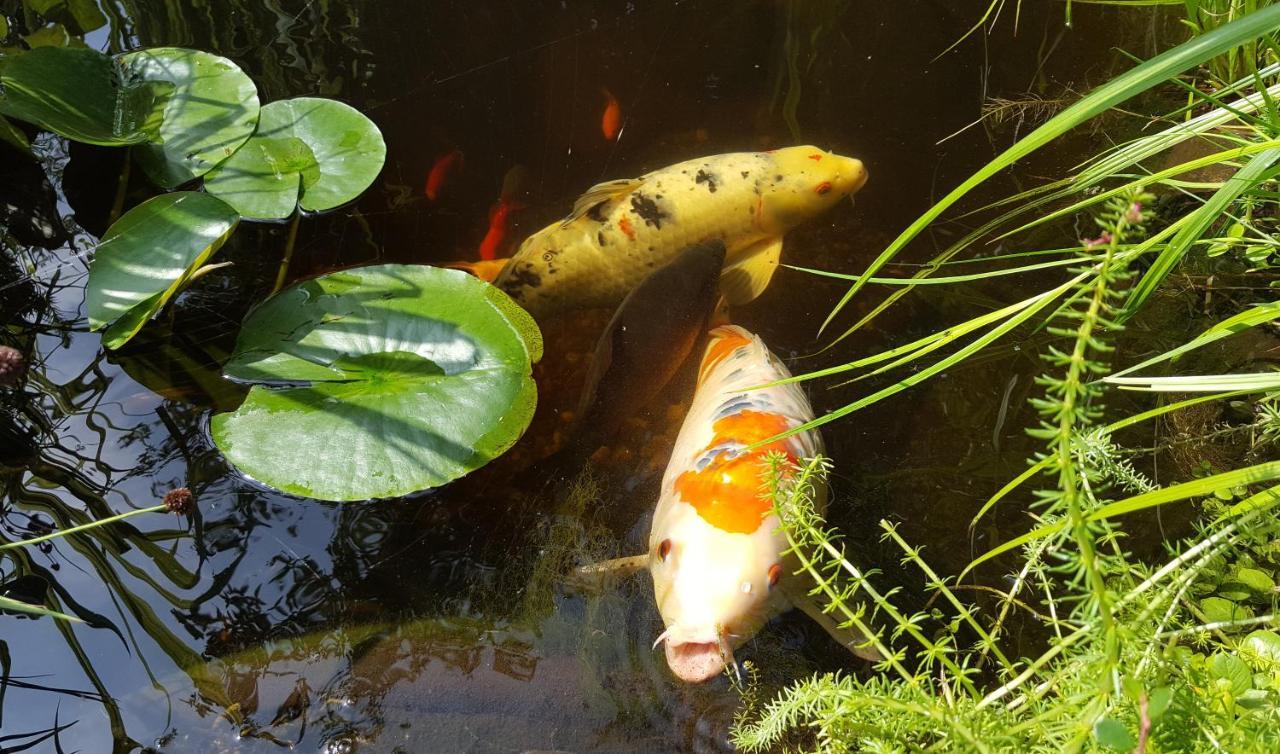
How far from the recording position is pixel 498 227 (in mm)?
2764

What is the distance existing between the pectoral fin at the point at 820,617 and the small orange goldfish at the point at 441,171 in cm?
178

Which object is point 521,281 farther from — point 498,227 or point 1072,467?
point 1072,467

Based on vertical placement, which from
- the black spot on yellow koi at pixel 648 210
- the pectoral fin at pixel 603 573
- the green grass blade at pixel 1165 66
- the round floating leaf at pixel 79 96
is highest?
the round floating leaf at pixel 79 96

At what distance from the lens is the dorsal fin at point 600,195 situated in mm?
2746

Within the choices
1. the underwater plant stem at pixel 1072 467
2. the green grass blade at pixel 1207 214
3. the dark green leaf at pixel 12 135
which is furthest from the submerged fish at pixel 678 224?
the underwater plant stem at pixel 1072 467

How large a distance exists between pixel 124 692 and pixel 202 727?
187 millimetres

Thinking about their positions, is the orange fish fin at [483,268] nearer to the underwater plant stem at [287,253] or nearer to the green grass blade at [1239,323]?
the underwater plant stem at [287,253]

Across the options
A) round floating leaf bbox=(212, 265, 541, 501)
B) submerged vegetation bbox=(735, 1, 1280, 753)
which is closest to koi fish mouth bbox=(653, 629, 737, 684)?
submerged vegetation bbox=(735, 1, 1280, 753)

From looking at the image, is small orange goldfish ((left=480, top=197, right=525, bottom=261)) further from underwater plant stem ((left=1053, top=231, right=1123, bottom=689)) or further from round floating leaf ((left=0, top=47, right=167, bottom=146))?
underwater plant stem ((left=1053, top=231, right=1123, bottom=689))

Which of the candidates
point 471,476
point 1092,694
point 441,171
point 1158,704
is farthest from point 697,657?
point 441,171

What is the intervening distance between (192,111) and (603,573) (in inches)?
74.9

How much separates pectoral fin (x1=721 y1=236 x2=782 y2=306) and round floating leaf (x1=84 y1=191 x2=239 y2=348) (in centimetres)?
150

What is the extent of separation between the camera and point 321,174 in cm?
251

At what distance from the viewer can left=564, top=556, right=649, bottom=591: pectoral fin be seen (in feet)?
6.33
